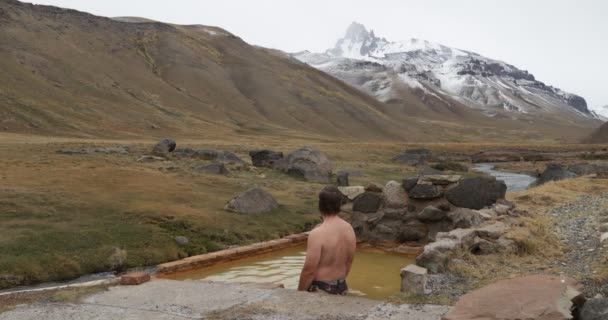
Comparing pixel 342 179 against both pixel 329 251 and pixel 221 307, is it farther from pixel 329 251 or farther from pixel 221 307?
pixel 221 307

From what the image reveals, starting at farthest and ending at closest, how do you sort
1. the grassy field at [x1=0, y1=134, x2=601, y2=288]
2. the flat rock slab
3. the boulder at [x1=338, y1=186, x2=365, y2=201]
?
the boulder at [x1=338, y1=186, x2=365, y2=201]
the grassy field at [x1=0, y1=134, x2=601, y2=288]
the flat rock slab

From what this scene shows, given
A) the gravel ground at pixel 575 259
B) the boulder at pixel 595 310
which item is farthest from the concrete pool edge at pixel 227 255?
the boulder at pixel 595 310

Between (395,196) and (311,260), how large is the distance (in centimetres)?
1247

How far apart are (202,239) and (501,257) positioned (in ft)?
34.4

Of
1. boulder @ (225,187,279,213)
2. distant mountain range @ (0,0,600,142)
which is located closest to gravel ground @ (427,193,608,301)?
boulder @ (225,187,279,213)

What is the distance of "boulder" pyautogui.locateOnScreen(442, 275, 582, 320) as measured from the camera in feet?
24.0

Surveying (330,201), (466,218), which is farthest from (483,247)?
(330,201)

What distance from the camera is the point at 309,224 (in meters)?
24.0

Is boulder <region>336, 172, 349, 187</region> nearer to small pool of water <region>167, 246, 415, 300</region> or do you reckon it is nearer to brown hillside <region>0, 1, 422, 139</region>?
small pool of water <region>167, 246, 415, 300</region>

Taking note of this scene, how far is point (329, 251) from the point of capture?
9.80m

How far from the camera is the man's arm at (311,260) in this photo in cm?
972

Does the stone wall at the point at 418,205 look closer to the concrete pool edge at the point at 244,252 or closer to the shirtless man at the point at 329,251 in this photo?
the concrete pool edge at the point at 244,252

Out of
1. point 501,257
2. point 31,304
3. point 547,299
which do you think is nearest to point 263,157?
point 501,257

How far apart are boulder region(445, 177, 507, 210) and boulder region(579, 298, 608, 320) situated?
43.9 feet
